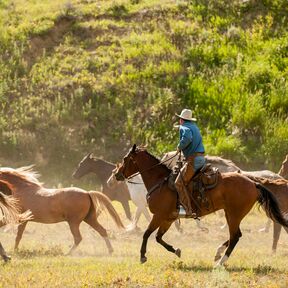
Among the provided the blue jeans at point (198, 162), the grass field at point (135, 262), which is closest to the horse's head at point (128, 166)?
the blue jeans at point (198, 162)

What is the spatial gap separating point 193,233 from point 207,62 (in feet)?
42.7

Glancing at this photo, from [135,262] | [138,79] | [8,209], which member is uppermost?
[8,209]

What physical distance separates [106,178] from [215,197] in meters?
8.28

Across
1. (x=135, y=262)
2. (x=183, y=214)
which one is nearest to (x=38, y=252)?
(x=135, y=262)

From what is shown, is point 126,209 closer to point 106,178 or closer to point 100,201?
point 106,178

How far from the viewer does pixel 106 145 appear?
27500 mm

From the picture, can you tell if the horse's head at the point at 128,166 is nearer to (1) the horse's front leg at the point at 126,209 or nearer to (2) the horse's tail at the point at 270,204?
(2) the horse's tail at the point at 270,204

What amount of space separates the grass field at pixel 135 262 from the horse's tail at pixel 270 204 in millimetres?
834

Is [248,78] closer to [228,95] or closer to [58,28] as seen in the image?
[228,95]

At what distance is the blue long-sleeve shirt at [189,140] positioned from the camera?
12125 millimetres

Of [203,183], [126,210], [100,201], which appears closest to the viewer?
[203,183]

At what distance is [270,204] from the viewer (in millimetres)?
12445

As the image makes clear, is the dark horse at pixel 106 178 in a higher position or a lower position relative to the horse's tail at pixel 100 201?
lower

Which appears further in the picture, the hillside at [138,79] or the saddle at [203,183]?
the hillside at [138,79]
